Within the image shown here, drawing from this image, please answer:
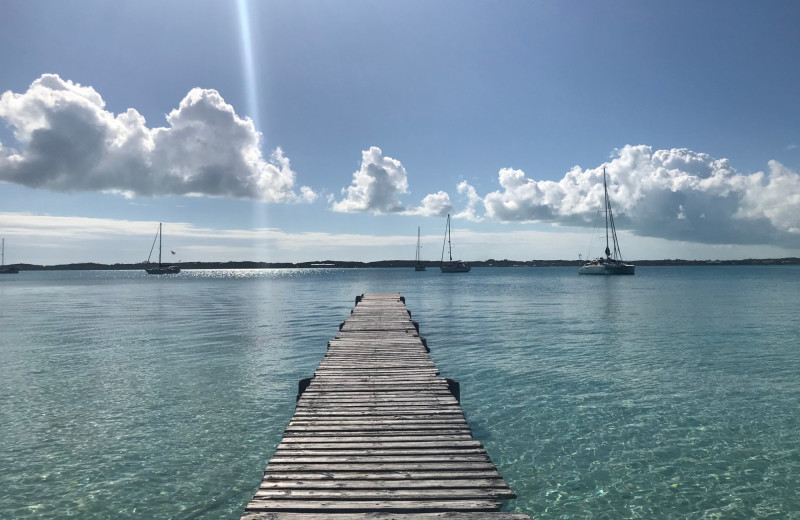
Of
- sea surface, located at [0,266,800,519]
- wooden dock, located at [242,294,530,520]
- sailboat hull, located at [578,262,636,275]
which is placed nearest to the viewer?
wooden dock, located at [242,294,530,520]

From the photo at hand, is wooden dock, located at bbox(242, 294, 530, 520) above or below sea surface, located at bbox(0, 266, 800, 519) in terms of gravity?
above

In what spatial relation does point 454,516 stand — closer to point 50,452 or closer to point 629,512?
point 629,512

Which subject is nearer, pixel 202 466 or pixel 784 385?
pixel 202 466

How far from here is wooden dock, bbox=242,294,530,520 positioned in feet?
20.2

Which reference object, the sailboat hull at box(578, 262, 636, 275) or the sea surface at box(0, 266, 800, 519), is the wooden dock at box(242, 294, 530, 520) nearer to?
the sea surface at box(0, 266, 800, 519)

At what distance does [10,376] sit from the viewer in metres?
19.5

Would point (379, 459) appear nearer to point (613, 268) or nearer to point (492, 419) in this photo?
point (492, 419)

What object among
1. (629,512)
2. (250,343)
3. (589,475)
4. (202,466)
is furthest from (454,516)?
(250,343)

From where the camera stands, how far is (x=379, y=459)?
7.57 meters

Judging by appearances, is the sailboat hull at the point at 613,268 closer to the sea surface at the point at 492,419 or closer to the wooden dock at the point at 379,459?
the sea surface at the point at 492,419

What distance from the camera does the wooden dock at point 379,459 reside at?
6148mm

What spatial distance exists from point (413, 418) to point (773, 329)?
110 ft

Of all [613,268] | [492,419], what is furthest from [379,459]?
[613,268]

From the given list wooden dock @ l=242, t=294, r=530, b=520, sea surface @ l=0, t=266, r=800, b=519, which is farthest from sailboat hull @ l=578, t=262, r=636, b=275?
wooden dock @ l=242, t=294, r=530, b=520
